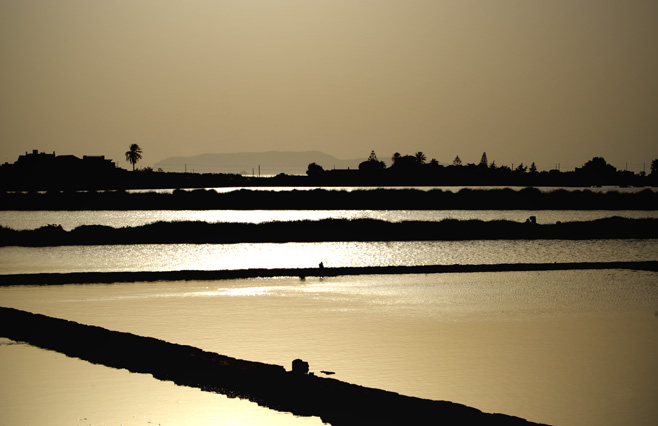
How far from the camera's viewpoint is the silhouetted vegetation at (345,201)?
71000 millimetres

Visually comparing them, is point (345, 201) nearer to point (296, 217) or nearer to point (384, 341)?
point (296, 217)

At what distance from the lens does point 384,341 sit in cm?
1334

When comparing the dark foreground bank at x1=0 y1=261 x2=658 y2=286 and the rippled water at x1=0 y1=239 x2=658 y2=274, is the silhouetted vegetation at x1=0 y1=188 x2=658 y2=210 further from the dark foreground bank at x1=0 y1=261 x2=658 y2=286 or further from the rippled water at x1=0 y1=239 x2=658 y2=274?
the dark foreground bank at x1=0 y1=261 x2=658 y2=286

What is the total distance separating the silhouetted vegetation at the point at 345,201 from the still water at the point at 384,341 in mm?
50224

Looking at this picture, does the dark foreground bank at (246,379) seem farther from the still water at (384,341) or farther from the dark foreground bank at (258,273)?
the dark foreground bank at (258,273)

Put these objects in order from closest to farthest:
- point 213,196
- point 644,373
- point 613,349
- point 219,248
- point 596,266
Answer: point 644,373
point 613,349
point 596,266
point 219,248
point 213,196

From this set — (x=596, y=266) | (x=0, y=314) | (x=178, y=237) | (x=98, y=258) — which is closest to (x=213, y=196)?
(x=178, y=237)

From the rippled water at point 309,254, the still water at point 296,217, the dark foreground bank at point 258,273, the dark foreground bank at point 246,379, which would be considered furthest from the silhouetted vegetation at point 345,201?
the dark foreground bank at point 246,379

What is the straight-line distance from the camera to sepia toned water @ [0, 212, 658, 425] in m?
9.32

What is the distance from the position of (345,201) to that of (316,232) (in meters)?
36.1

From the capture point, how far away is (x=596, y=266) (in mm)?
23547

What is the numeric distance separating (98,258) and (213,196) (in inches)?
1871

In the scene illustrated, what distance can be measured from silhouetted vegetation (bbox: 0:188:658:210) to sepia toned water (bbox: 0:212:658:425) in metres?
46.6

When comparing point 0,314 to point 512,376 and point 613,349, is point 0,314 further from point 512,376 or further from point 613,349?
point 613,349
